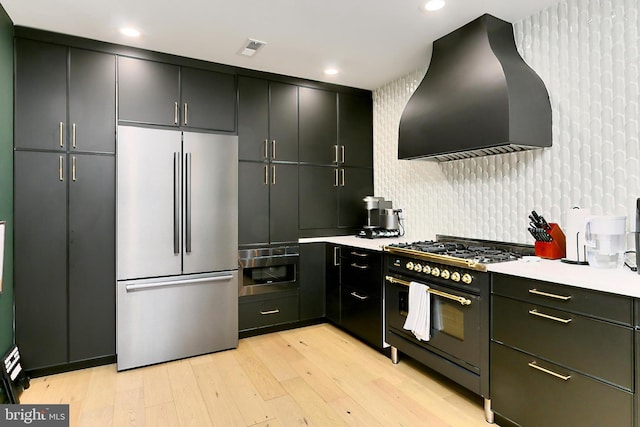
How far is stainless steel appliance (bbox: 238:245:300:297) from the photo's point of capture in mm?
3377

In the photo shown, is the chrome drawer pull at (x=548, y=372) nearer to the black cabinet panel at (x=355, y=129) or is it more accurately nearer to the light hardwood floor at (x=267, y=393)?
the light hardwood floor at (x=267, y=393)

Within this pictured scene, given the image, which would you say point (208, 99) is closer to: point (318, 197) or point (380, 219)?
point (318, 197)

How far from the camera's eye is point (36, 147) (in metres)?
2.63

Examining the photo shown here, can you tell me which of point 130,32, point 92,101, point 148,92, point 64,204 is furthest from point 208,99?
point 64,204

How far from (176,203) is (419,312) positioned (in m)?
2.12

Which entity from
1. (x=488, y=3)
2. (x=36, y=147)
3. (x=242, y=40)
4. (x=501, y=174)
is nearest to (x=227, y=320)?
(x=36, y=147)

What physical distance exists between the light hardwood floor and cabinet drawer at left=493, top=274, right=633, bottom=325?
2.77 feet

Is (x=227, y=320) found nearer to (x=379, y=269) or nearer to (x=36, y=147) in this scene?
(x=379, y=269)

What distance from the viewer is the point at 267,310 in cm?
347

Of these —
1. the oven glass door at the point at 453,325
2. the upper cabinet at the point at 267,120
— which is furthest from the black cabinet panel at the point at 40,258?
the oven glass door at the point at 453,325

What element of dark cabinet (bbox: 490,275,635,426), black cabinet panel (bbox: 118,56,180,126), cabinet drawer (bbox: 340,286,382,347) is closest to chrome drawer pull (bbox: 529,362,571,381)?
dark cabinet (bbox: 490,275,635,426)

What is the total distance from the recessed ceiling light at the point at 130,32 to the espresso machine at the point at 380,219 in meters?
2.56

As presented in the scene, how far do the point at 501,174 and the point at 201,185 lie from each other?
2.47 meters

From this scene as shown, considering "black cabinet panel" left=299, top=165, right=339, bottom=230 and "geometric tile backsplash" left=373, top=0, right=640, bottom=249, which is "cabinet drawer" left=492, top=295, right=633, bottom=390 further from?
"black cabinet panel" left=299, top=165, right=339, bottom=230
